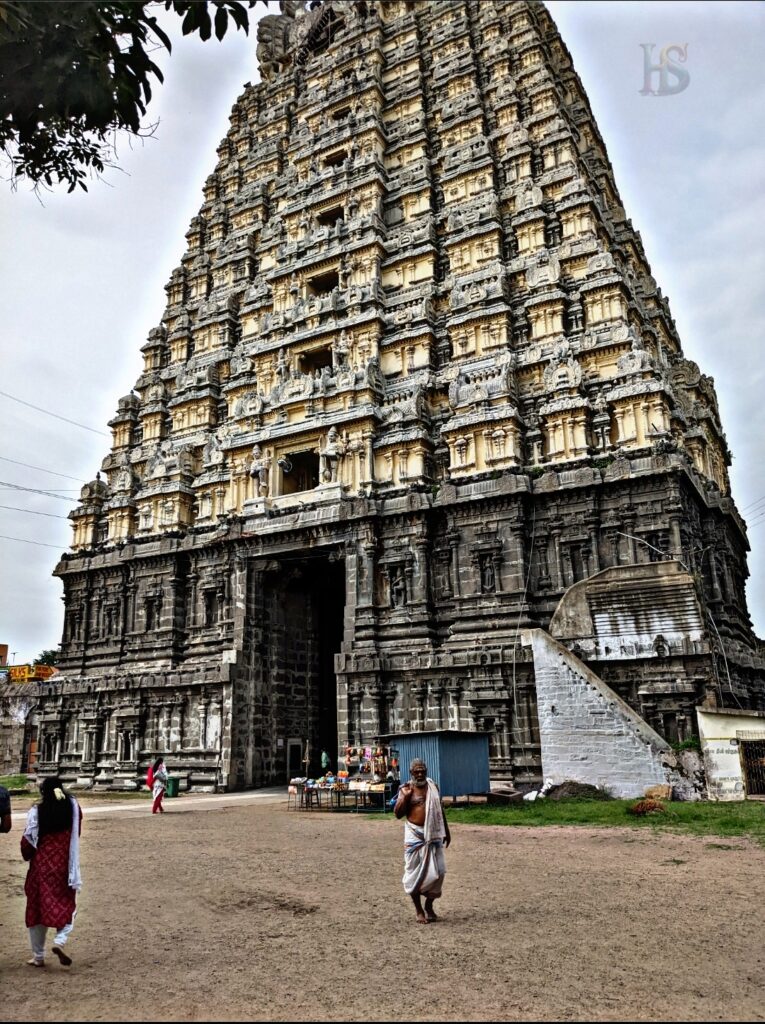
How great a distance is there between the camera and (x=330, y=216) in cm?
3581

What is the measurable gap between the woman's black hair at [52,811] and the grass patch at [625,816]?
36.0ft

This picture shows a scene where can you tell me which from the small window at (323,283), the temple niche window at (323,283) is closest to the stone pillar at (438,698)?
the temple niche window at (323,283)

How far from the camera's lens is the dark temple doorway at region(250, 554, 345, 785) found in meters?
27.2

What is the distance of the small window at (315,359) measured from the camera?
31.5 m

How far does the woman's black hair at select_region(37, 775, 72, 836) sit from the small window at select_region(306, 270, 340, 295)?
28655 mm

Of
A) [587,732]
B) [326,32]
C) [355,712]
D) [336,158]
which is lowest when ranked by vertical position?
[587,732]

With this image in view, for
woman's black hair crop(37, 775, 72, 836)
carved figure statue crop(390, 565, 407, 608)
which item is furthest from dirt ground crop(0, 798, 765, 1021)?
carved figure statue crop(390, 565, 407, 608)

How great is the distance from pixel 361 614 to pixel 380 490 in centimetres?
447

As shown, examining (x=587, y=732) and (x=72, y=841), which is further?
(x=587, y=732)

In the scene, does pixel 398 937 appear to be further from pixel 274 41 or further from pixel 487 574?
pixel 274 41

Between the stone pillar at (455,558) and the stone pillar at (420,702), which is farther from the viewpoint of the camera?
the stone pillar at (455,558)

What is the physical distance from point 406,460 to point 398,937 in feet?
65.5

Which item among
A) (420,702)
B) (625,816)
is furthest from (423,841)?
(420,702)

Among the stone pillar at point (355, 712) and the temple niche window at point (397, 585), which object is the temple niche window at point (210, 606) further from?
the temple niche window at point (397, 585)
